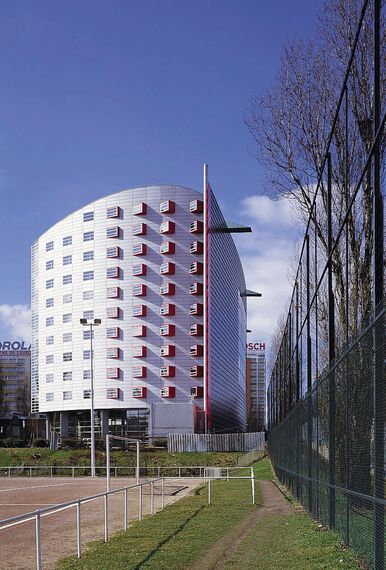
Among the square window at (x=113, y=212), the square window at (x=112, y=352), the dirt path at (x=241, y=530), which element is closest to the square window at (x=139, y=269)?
the square window at (x=113, y=212)

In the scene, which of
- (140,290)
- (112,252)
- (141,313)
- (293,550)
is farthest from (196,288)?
(293,550)

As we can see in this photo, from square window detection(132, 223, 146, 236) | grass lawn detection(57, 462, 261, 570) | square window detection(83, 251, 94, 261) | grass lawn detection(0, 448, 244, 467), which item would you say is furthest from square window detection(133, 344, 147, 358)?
grass lawn detection(57, 462, 261, 570)

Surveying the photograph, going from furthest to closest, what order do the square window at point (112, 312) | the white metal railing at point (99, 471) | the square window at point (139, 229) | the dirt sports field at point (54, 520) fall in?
the square window at point (112, 312)
the square window at point (139, 229)
the white metal railing at point (99, 471)
the dirt sports field at point (54, 520)

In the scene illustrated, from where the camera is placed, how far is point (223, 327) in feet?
294

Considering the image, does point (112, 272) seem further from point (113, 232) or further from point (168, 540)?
point (168, 540)

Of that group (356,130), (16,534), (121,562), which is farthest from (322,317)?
(121,562)

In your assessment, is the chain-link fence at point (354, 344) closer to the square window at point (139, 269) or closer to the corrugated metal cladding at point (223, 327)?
the corrugated metal cladding at point (223, 327)

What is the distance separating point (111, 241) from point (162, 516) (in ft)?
199

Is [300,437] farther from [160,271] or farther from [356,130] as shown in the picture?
[160,271]

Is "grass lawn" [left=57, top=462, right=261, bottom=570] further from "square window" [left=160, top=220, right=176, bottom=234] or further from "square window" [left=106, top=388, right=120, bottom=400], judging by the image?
"square window" [left=160, top=220, right=176, bottom=234]

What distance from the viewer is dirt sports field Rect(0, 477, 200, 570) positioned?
1633cm

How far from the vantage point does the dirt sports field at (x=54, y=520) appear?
16328 millimetres

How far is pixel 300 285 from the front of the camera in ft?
84.7

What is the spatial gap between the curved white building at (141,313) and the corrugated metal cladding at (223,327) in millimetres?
304
